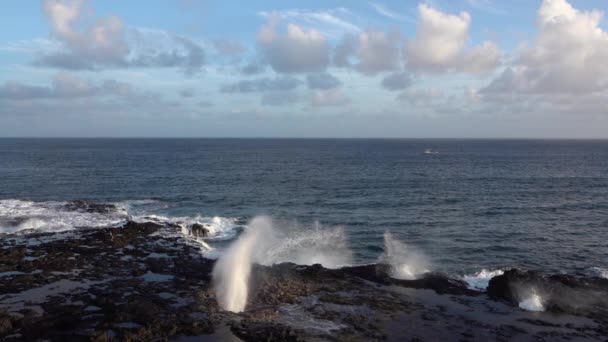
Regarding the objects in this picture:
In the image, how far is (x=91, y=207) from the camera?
62438 mm

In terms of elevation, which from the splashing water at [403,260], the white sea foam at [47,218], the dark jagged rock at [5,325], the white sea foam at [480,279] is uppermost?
the white sea foam at [47,218]

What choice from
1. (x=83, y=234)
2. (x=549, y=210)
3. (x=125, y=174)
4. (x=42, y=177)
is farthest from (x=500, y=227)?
(x=42, y=177)

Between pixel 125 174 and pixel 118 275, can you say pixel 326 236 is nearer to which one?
pixel 118 275

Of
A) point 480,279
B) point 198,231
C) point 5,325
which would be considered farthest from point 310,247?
point 5,325

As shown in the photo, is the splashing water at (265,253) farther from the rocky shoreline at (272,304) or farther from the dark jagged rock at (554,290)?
the dark jagged rock at (554,290)

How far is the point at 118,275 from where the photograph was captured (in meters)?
34.6

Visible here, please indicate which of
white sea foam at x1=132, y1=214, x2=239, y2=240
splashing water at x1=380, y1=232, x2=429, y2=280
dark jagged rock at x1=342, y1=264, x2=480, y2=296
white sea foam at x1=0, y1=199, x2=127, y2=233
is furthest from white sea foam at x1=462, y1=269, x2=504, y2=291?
white sea foam at x1=0, y1=199, x2=127, y2=233

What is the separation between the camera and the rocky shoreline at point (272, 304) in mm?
25094

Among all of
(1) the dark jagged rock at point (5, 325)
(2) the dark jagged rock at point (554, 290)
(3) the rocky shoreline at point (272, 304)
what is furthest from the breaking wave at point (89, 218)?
(2) the dark jagged rock at point (554, 290)

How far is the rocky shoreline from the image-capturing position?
2509cm

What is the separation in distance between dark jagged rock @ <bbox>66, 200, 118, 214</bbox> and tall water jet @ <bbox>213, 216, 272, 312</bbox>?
25.5 m

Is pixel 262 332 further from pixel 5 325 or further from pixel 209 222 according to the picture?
pixel 209 222

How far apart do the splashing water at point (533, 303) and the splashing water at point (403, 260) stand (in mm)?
7810

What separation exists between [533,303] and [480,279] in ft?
18.7
